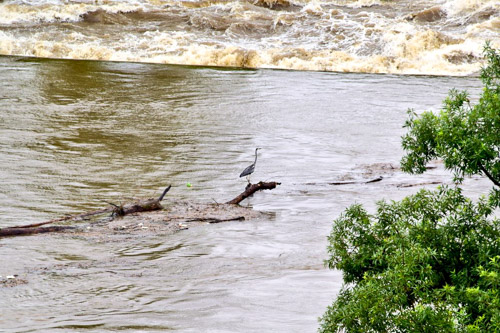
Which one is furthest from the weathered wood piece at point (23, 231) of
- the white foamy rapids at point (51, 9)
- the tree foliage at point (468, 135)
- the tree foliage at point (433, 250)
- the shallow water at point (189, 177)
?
the white foamy rapids at point (51, 9)

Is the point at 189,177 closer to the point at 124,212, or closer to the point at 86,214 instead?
the point at 124,212

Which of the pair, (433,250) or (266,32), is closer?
(433,250)

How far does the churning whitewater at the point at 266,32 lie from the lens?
88.5 ft

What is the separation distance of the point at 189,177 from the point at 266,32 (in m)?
21.8

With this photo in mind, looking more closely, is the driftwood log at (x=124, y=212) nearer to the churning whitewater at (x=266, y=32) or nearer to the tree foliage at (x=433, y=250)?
the tree foliage at (x=433, y=250)

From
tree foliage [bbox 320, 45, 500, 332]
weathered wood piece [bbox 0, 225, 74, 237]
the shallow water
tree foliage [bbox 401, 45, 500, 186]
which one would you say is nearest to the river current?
the shallow water

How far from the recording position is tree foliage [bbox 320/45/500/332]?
352 centimetres

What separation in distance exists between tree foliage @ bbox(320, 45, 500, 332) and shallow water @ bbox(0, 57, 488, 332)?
64.9 inches

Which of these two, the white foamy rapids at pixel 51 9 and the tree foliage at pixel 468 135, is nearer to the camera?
the tree foliage at pixel 468 135

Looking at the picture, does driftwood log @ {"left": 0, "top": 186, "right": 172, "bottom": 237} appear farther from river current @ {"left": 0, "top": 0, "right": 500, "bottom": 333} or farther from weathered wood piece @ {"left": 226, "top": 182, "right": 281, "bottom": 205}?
weathered wood piece @ {"left": 226, "top": 182, "right": 281, "bottom": 205}

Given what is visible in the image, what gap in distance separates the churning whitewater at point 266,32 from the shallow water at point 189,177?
310 cm

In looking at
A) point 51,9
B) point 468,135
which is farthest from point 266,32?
point 468,135

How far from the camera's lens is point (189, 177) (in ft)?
37.0

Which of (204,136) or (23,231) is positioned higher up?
(204,136)
